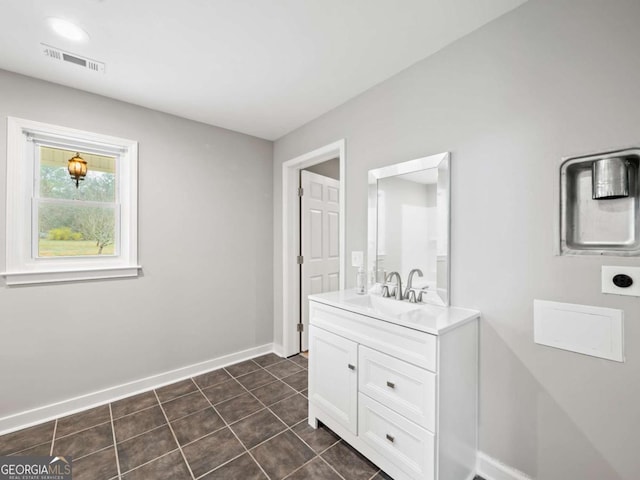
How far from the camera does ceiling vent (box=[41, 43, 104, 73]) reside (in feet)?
→ 5.98

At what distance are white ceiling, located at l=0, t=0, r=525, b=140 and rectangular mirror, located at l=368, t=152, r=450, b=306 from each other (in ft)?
2.41

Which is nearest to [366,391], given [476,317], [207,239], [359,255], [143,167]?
[476,317]

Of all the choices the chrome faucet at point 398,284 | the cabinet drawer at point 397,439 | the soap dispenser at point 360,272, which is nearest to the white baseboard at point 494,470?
the cabinet drawer at point 397,439

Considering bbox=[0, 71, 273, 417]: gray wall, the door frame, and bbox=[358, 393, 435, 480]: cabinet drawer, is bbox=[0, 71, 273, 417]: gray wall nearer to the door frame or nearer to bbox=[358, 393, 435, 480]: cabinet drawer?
the door frame

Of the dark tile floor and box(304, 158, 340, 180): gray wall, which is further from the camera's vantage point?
box(304, 158, 340, 180): gray wall

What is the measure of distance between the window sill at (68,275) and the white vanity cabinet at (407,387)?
1.86 m

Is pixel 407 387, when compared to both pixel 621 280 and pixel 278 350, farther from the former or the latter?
pixel 278 350

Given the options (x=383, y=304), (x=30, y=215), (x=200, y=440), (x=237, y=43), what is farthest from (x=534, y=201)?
(x=30, y=215)

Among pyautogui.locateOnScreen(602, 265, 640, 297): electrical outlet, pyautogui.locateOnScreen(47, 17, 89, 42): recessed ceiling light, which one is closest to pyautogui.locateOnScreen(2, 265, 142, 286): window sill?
pyautogui.locateOnScreen(47, 17, 89, 42): recessed ceiling light

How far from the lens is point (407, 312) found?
1722 mm

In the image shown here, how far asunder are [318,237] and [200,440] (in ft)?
7.20

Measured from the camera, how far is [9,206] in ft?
6.64

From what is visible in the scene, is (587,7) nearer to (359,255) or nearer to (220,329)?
(359,255)

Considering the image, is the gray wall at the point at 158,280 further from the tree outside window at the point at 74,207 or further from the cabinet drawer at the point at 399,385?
the cabinet drawer at the point at 399,385
